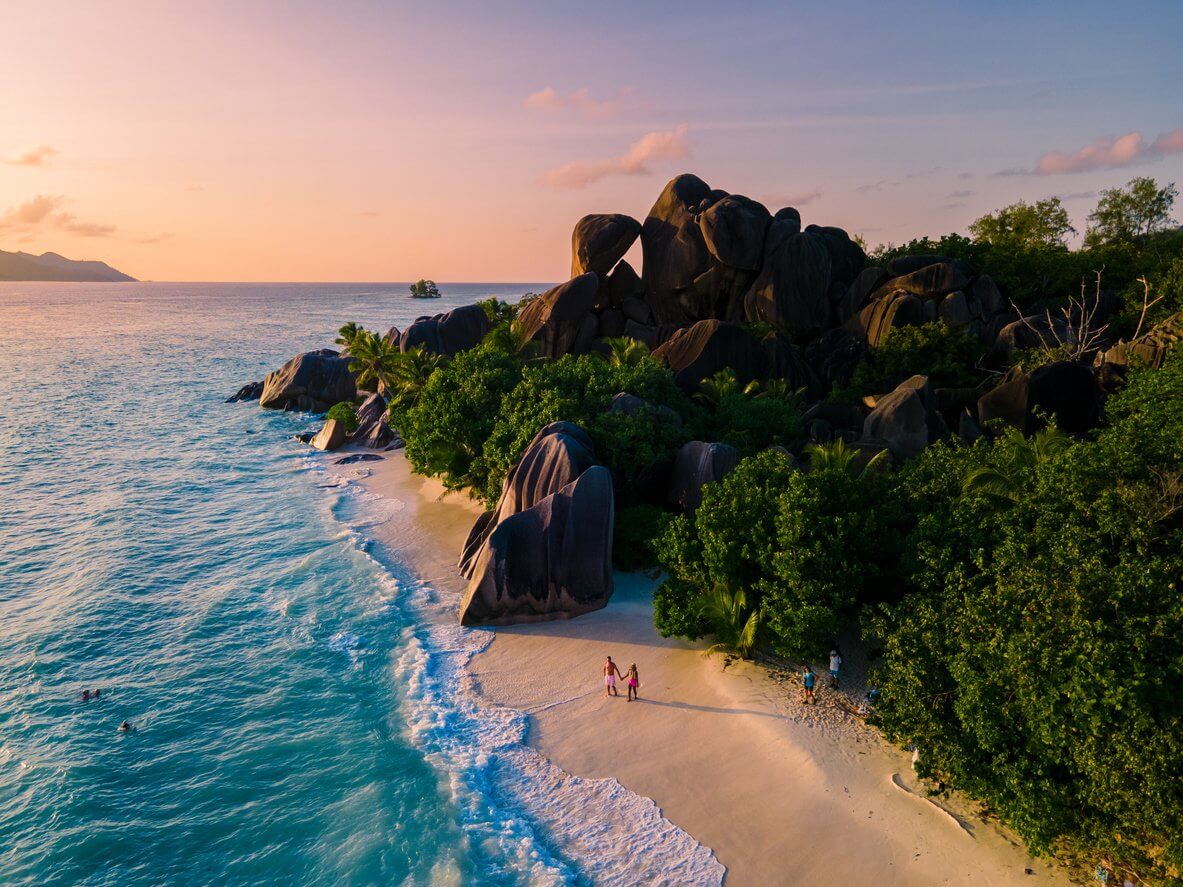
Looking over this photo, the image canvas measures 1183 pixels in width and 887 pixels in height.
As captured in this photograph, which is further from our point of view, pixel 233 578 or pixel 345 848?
pixel 233 578

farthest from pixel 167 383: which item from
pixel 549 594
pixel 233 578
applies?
pixel 549 594

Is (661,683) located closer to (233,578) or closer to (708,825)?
(708,825)

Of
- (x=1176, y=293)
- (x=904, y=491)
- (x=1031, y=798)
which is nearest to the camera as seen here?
(x=1031, y=798)

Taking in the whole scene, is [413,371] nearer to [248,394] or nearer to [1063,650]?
[248,394]

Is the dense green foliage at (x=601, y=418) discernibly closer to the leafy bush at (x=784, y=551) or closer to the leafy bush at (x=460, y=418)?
the leafy bush at (x=460, y=418)

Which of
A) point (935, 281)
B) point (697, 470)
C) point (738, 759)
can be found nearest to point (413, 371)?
point (697, 470)

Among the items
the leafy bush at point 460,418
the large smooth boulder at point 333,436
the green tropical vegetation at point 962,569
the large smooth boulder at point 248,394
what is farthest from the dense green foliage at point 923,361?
the large smooth boulder at point 248,394

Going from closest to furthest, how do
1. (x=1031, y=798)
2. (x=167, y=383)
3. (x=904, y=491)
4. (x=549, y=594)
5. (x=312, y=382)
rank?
(x=1031, y=798) < (x=904, y=491) < (x=549, y=594) < (x=312, y=382) < (x=167, y=383)
